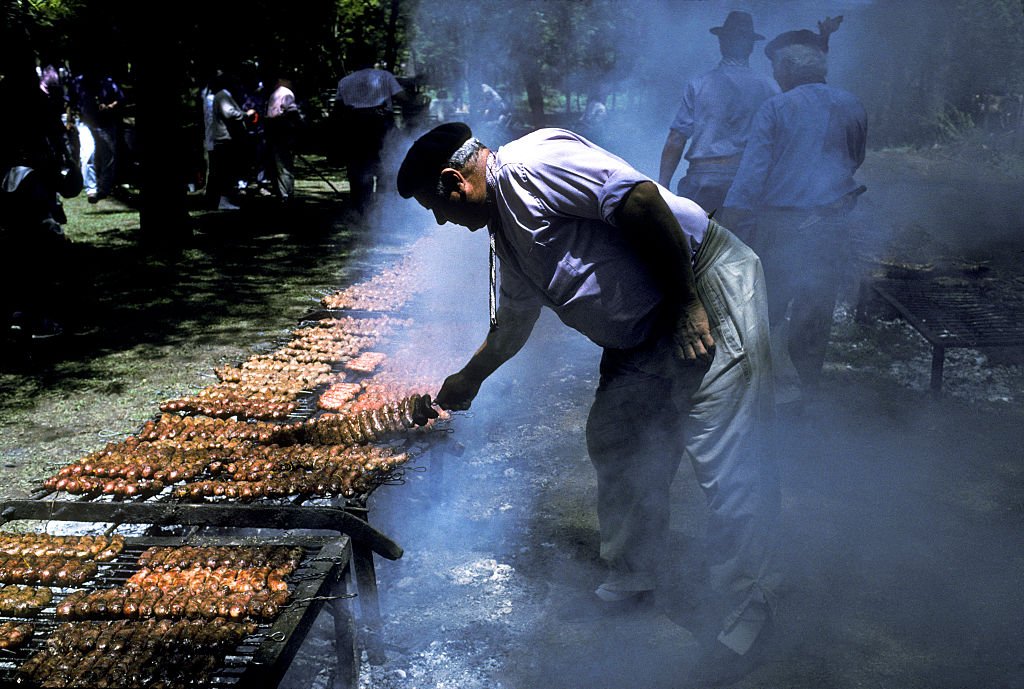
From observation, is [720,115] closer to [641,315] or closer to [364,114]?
[641,315]

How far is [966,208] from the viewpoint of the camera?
1389 centimetres

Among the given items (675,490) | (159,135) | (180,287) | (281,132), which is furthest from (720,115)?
(281,132)

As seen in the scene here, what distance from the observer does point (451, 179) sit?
10.2 feet

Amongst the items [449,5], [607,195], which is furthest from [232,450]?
[449,5]

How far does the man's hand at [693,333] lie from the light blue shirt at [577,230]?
15cm

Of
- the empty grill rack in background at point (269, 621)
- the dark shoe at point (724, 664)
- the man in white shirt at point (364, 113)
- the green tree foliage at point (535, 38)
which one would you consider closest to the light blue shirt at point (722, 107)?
the dark shoe at point (724, 664)

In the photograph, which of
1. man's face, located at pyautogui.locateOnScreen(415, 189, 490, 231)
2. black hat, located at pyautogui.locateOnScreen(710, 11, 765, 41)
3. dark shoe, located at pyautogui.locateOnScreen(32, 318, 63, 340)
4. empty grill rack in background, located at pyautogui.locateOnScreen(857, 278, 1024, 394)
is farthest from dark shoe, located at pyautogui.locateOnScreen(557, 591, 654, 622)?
dark shoe, located at pyautogui.locateOnScreen(32, 318, 63, 340)

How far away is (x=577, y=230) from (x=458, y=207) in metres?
0.47

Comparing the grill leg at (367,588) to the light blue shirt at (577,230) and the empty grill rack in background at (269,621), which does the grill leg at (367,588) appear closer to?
the empty grill rack in background at (269,621)

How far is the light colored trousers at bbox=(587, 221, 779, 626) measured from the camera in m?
3.28

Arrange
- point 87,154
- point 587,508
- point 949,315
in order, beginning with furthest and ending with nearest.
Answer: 1. point 87,154
2. point 949,315
3. point 587,508

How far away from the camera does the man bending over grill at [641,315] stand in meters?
3.04

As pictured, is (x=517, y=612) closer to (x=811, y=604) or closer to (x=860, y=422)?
(x=811, y=604)

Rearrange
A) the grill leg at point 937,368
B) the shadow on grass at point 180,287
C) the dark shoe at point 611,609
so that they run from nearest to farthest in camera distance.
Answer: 1. the dark shoe at point 611,609
2. the grill leg at point 937,368
3. the shadow on grass at point 180,287
